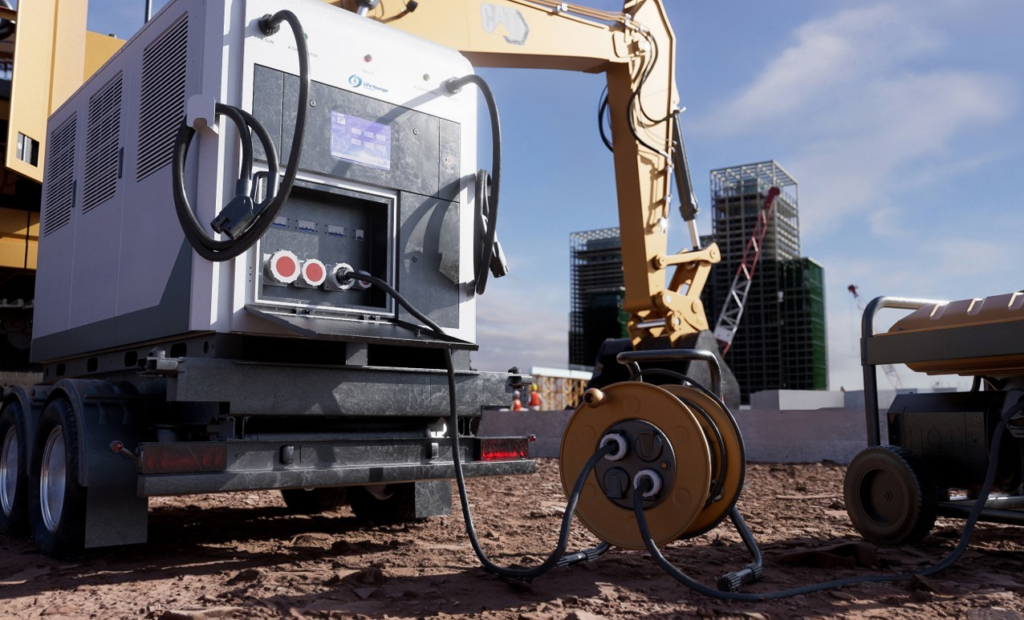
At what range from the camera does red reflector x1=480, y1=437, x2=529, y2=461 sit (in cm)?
485

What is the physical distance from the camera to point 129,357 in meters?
4.98

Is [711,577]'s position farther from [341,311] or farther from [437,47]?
[437,47]

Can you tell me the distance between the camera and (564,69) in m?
10.2

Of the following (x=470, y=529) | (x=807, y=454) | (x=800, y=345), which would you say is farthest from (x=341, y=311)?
(x=800, y=345)

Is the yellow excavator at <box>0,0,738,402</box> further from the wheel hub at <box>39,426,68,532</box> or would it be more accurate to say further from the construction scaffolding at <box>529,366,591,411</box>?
the construction scaffolding at <box>529,366,591,411</box>

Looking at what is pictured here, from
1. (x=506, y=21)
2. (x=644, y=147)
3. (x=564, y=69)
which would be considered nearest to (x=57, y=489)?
(x=506, y=21)

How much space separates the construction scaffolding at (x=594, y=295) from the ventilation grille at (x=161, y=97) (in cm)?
2738

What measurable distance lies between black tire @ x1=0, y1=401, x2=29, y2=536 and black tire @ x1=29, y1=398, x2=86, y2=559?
0.91 ft

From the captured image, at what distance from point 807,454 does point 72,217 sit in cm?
787

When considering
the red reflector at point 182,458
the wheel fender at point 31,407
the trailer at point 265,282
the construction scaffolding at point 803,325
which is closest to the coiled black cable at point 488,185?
the trailer at point 265,282

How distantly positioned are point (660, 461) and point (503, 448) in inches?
65.5

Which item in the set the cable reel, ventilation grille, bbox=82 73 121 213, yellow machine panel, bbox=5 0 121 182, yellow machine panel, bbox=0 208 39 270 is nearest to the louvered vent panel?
ventilation grille, bbox=82 73 121 213

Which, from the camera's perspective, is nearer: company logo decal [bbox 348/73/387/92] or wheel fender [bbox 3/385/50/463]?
company logo decal [bbox 348/73/387/92]

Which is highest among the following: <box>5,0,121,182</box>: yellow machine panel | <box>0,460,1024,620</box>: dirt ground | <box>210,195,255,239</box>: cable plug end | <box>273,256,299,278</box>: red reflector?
<box>5,0,121,182</box>: yellow machine panel
